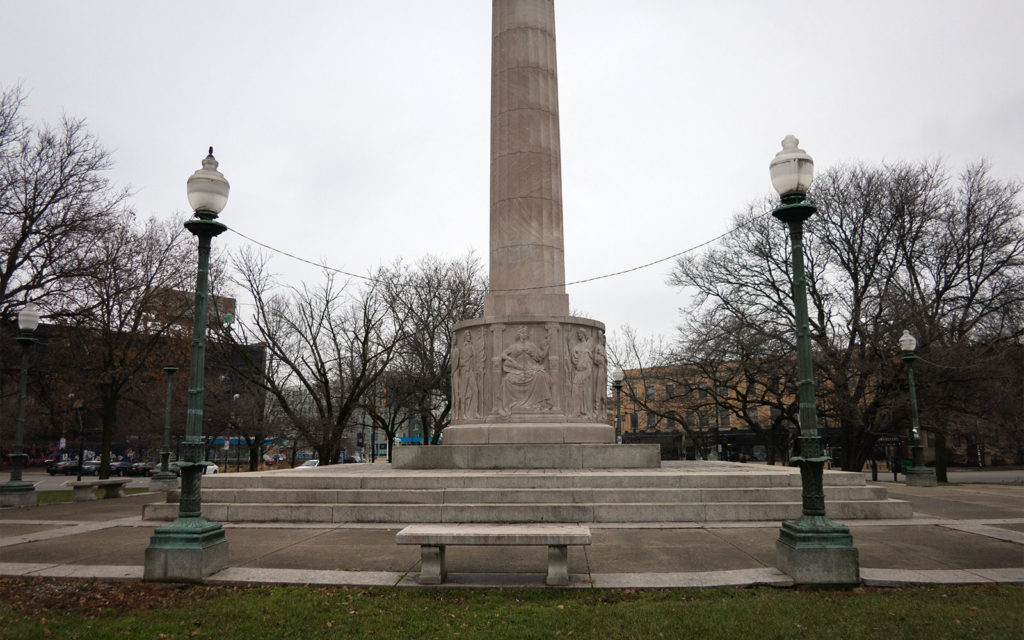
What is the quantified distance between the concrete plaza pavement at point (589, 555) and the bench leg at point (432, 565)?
0.75 ft

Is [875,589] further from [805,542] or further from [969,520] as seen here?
[969,520]

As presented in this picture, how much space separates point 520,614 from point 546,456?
835 centimetres

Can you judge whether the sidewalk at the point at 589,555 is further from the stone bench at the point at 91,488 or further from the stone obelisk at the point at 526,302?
the stone bench at the point at 91,488

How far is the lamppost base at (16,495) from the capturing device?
1898 cm

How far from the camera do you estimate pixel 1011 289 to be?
27219mm

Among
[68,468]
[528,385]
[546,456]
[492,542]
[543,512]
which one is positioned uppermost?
[528,385]

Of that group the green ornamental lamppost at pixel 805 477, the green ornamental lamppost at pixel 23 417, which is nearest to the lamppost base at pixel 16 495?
the green ornamental lamppost at pixel 23 417

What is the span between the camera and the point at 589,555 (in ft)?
28.8

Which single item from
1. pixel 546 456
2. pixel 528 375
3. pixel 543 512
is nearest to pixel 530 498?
pixel 543 512

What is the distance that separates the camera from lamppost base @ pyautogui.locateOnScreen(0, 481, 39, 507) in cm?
1898

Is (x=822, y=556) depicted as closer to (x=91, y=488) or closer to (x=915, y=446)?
(x=915, y=446)

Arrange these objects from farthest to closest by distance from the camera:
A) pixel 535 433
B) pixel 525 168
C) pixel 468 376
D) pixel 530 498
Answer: pixel 525 168 → pixel 468 376 → pixel 535 433 → pixel 530 498

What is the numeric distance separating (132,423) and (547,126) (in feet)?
137

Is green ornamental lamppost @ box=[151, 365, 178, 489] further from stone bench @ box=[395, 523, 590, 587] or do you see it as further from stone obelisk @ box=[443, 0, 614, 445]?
stone bench @ box=[395, 523, 590, 587]
